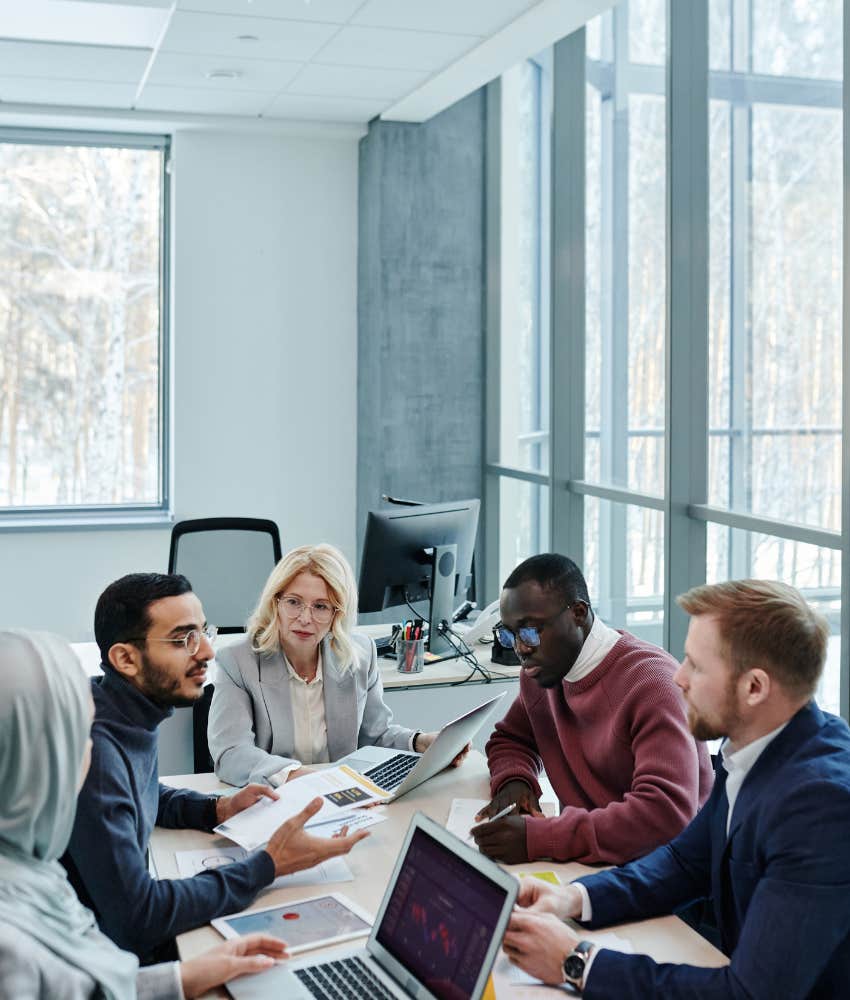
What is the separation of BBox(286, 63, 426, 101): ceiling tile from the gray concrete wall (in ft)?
1.67

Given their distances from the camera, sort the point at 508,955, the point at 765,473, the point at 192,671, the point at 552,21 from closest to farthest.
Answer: the point at 508,955 → the point at 192,671 → the point at 552,21 → the point at 765,473

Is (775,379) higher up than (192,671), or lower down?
higher up

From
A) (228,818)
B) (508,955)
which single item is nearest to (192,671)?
(228,818)

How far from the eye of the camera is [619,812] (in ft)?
6.92

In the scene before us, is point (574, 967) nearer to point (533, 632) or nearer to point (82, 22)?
point (533, 632)

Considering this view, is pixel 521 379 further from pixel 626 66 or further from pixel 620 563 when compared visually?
pixel 626 66

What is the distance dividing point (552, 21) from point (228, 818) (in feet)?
10.2

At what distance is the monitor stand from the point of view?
3699mm

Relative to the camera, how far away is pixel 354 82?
5125mm

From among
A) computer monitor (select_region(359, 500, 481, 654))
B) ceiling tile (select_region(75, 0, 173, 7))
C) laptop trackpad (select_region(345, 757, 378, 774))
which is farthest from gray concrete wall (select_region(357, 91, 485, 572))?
laptop trackpad (select_region(345, 757, 378, 774))

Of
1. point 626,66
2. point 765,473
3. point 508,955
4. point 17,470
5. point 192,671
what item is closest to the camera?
point 508,955

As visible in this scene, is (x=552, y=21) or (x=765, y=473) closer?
(x=552, y=21)

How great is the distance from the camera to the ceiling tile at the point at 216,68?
4789 mm

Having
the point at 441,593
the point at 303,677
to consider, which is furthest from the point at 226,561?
the point at 303,677
